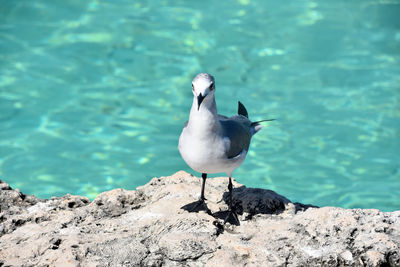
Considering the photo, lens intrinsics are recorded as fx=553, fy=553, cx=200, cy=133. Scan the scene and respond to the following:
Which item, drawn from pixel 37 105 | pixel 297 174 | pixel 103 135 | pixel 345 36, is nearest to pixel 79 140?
pixel 103 135

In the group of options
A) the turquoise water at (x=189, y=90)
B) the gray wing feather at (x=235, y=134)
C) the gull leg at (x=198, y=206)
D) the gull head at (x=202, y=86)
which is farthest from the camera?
the turquoise water at (x=189, y=90)

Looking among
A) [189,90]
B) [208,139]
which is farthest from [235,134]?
[189,90]

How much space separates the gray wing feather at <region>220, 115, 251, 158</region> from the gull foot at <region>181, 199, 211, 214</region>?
0.41 m

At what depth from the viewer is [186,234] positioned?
9.68 feet

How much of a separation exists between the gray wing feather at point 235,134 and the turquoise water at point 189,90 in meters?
2.41

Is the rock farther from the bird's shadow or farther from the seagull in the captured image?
the seagull

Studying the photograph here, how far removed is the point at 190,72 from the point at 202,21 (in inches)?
53.7

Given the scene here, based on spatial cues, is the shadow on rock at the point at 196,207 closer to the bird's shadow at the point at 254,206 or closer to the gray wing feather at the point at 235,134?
the bird's shadow at the point at 254,206

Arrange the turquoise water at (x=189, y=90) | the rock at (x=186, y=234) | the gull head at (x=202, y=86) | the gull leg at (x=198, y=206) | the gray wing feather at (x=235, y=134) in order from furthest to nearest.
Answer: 1. the turquoise water at (x=189, y=90)
2. the gull leg at (x=198, y=206)
3. the gray wing feather at (x=235, y=134)
4. the gull head at (x=202, y=86)
5. the rock at (x=186, y=234)

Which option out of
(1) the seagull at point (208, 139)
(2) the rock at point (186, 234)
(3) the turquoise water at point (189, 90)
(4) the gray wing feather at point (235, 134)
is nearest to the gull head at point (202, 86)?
(1) the seagull at point (208, 139)

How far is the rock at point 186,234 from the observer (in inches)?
110

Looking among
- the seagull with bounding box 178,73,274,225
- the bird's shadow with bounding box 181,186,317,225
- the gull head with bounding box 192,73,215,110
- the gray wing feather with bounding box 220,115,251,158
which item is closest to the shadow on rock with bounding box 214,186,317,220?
the bird's shadow with bounding box 181,186,317,225

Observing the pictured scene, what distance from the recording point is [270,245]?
2.92 meters

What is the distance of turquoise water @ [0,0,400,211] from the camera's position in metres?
5.92
